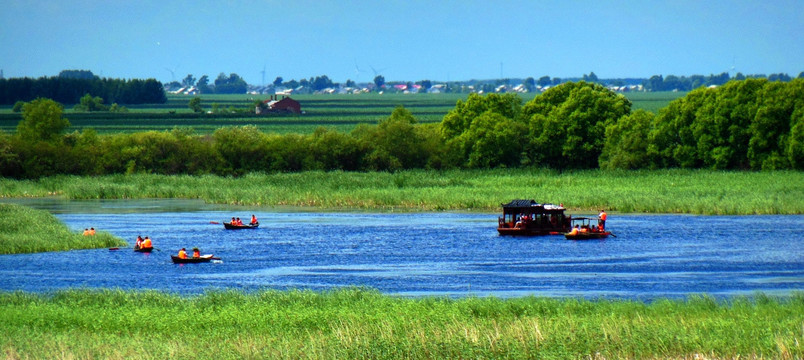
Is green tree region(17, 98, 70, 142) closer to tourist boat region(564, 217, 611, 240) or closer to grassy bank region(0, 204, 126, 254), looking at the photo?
grassy bank region(0, 204, 126, 254)

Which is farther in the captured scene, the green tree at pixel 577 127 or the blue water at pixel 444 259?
the green tree at pixel 577 127

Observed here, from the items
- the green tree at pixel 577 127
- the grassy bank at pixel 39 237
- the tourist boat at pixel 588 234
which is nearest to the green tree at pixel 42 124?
the green tree at pixel 577 127

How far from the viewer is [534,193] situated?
8644 centimetres

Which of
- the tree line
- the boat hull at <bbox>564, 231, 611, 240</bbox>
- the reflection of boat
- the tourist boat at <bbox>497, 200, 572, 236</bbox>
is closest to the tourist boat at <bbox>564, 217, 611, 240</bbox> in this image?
the boat hull at <bbox>564, 231, 611, 240</bbox>

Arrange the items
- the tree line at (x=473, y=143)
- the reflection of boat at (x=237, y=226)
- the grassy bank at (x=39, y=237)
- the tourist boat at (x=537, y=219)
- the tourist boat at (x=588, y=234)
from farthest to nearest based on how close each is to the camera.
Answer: the tree line at (x=473, y=143) → the reflection of boat at (x=237, y=226) → the tourist boat at (x=537, y=219) → the tourist boat at (x=588, y=234) → the grassy bank at (x=39, y=237)

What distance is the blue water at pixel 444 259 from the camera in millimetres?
46863

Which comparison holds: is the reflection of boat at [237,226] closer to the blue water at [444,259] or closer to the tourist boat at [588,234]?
the blue water at [444,259]

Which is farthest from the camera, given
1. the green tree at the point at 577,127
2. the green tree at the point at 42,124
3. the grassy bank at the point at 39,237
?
the green tree at the point at 42,124

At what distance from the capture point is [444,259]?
56.4m

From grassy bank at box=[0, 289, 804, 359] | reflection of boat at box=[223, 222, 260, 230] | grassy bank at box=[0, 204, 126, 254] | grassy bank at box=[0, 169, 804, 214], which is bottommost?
grassy bank at box=[0, 169, 804, 214]

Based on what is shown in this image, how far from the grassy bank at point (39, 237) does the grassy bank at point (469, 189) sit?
25217 mm

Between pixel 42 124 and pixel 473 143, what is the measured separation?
45.7 metres

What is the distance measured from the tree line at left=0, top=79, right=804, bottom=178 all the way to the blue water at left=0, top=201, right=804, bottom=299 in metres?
29.3

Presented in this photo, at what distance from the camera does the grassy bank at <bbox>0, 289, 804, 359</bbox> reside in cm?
3011
